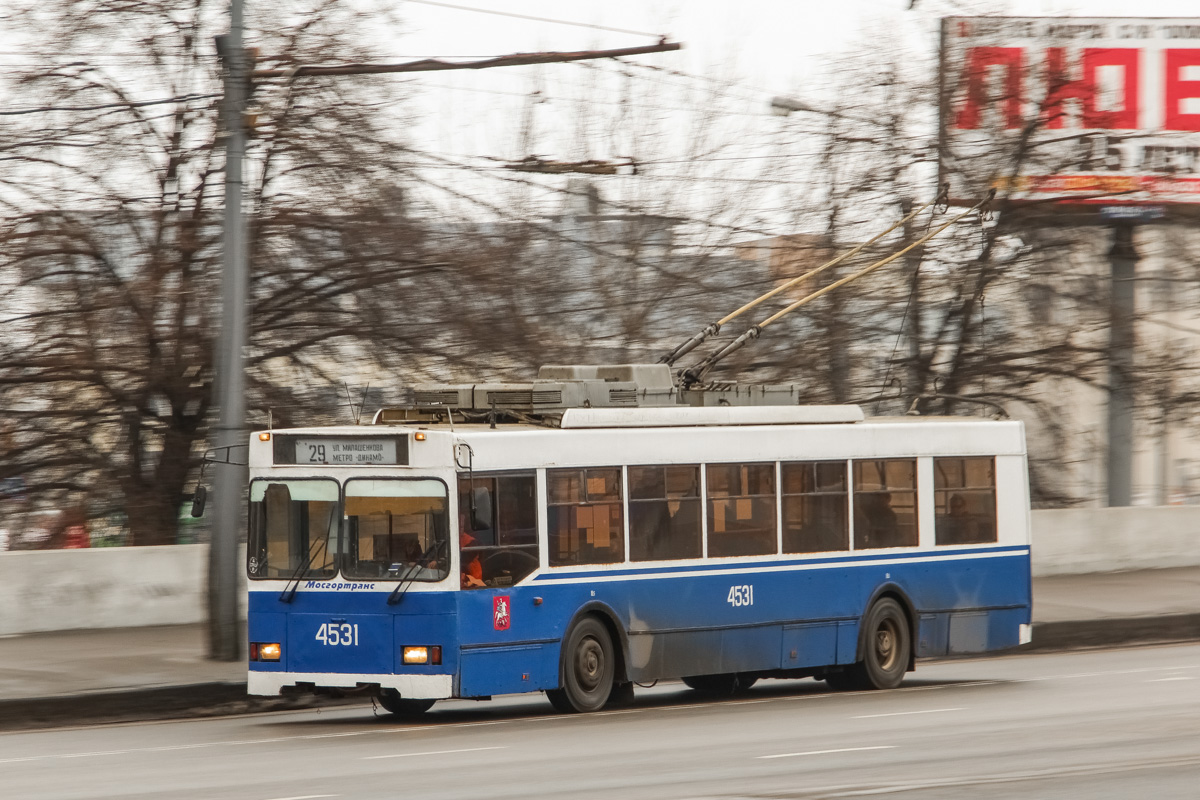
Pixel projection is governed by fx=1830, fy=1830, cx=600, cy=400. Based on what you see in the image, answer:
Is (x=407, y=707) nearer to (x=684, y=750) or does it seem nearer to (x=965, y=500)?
(x=684, y=750)

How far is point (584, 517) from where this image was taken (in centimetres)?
1409

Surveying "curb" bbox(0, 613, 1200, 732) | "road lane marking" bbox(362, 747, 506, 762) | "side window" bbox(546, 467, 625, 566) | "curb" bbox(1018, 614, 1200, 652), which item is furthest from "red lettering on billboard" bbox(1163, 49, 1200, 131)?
"road lane marking" bbox(362, 747, 506, 762)

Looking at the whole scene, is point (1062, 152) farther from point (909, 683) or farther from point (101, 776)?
point (101, 776)

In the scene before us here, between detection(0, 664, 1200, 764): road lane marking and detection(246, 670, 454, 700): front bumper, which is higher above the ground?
detection(246, 670, 454, 700): front bumper

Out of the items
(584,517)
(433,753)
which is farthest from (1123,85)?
(433,753)

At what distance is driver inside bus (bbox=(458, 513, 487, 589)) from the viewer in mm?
13156

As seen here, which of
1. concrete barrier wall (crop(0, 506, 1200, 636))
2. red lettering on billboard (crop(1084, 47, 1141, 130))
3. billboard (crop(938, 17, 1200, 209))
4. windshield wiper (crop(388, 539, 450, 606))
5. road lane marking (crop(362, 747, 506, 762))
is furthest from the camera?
red lettering on billboard (crop(1084, 47, 1141, 130))

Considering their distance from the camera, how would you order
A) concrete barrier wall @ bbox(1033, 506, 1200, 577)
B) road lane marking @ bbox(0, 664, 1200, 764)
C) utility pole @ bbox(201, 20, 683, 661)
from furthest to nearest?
concrete barrier wall @ bbox(1033, 506, 1200, 577), utility pole @ bbox(201, 20, 683, 661), road lane marking @ bbox(0, 664, 1200, 764)

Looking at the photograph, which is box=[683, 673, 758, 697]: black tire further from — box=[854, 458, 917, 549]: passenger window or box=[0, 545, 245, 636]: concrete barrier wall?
box=[0, 545, 245, 636]: concrete barrier wall

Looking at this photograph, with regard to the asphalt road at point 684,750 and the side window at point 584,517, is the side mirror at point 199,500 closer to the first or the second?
the asphalt road at point 684,750

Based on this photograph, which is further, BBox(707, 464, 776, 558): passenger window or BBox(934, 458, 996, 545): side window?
BBox(934, 458, 996, 545): side window

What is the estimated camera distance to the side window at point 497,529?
43.3ft

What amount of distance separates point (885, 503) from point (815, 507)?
966mm

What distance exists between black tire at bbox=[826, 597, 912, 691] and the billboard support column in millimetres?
11737
